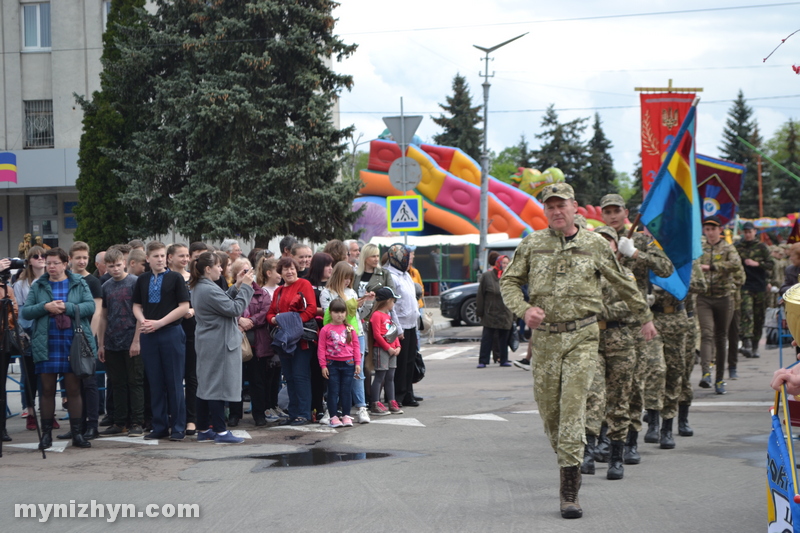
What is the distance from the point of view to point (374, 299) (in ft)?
35.1

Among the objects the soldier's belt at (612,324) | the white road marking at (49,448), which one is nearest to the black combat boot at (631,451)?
the soldier's belt at (612,324)

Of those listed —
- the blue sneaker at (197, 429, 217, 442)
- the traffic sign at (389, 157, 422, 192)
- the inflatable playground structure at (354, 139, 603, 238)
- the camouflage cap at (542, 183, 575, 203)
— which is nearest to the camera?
the camouflage cap at (542, 183, 575, 203)

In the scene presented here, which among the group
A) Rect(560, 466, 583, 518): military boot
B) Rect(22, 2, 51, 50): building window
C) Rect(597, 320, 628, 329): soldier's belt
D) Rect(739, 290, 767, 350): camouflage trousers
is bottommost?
Rect(560, 466, 583, 518): military boot

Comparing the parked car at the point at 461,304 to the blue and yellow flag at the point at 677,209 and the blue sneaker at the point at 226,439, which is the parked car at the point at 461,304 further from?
the blue and yellow flag at the point at 677,209

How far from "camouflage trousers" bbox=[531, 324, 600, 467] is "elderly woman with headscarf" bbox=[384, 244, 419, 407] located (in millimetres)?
5348

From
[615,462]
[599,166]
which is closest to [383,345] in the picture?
[615,462]

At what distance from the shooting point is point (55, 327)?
858 cm

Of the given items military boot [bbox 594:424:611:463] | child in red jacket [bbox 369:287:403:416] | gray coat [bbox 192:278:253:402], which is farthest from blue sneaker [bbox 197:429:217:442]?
military boot [bbox 594:424:611:463]

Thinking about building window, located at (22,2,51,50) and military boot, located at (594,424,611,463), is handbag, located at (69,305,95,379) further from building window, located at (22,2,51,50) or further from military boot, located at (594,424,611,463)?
building window, located at (22,2,51,50)

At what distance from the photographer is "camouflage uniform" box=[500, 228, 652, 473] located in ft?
19.5

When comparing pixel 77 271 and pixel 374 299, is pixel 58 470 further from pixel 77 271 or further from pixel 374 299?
pixel 374 299

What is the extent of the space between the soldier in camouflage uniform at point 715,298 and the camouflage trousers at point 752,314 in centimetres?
317

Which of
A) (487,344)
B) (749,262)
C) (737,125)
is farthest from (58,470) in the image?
(737,125)

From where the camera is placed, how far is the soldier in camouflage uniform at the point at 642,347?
7.43m
